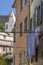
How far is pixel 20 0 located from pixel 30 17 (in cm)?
596

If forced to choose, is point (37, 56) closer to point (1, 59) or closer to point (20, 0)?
point (20, 0)

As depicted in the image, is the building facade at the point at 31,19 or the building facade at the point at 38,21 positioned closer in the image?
the building facade at the point at 38,21

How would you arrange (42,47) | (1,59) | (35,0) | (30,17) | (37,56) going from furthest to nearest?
(1,59) → (30,17) → (35,0) → (37,56) → (42,47)

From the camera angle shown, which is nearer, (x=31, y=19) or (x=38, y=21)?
(x=38, y=21)

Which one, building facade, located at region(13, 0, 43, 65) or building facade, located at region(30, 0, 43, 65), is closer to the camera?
building facade, located at region(30, 0, 43, 65)

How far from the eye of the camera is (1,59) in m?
67.2

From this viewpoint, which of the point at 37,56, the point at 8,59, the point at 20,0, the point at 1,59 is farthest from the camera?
the point at 8,59

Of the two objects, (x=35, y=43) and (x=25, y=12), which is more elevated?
(x=25, y=12)

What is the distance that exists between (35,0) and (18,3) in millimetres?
9597

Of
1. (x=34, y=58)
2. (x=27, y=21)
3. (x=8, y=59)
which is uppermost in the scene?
(x=27, y=21)

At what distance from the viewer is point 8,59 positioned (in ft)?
241

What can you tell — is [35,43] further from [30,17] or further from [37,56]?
[30,17]

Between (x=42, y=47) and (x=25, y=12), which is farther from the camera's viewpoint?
(x=25, y=12)

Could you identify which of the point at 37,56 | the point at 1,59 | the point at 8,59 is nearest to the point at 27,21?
the point at 37,56
